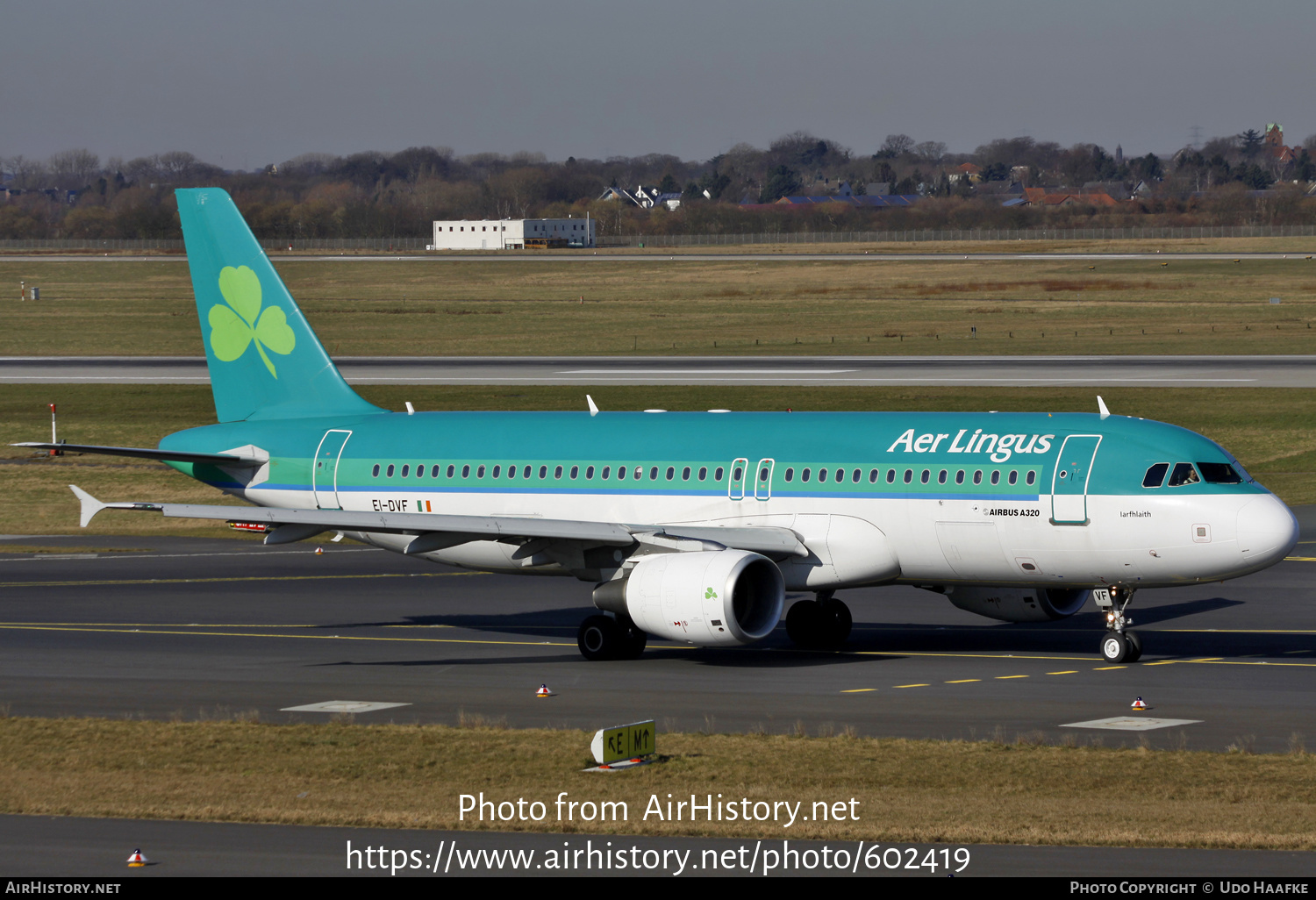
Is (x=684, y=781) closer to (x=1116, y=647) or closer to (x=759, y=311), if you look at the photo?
(x=1116, y=647)

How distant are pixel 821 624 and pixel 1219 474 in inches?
352

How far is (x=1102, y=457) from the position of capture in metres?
32.4

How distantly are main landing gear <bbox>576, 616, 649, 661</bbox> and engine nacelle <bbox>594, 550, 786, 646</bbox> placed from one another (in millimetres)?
981

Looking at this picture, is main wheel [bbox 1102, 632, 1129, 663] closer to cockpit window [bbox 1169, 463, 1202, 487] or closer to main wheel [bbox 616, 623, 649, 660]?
cockpit window [bbox 1169, 463, 1202, 487]

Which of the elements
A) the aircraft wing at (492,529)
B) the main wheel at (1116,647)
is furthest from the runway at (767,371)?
the aircraft wing at (492,529)

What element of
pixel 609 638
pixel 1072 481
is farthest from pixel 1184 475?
pixel 609 638

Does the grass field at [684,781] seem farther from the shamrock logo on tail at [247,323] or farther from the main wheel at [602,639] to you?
the shamrock logo on tail at [247,323]

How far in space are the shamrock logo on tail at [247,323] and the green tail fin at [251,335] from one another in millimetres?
21

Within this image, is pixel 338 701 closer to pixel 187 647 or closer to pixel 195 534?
pixel 187 647

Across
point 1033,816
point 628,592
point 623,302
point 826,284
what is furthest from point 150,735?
point 826,284

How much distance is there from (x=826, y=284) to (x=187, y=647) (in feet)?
467

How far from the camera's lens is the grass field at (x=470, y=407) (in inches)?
2485

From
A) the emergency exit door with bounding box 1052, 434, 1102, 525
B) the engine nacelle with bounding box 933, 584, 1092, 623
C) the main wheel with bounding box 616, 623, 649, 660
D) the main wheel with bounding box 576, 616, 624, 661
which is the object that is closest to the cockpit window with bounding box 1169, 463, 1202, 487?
the emergency exit door with bounding box 1052, 434, 1102, 525

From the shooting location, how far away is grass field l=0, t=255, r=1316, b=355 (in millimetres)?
119625
